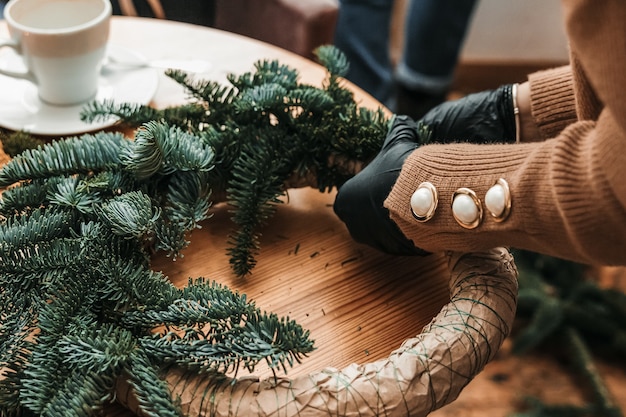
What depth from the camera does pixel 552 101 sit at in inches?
26.9

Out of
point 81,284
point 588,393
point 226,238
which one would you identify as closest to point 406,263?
point 226,238

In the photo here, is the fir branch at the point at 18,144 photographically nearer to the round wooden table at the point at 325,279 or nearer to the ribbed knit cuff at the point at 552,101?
the round wooden table at the point at 325,279

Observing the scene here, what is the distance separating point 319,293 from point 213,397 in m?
0.19

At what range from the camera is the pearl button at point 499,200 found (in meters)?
0.54

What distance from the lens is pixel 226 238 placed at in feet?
2.39

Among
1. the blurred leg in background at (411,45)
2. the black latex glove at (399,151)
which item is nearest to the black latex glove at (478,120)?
the black latex glove at (399,151)

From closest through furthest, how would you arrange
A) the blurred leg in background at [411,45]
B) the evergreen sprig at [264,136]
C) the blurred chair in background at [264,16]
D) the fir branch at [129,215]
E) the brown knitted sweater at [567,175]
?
the brown knitted sweater at [567,175]
the fir branch at [129,215]
the evergreen sprig at [264,136]
the blurred chair in background at [264,16]
the blurred leg in background at [411,45]

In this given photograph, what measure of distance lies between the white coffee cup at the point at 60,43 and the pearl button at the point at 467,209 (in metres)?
0.46

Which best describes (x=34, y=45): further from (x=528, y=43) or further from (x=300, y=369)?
(x=528, y=43)

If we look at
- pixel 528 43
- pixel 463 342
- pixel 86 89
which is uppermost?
pixel 463 342

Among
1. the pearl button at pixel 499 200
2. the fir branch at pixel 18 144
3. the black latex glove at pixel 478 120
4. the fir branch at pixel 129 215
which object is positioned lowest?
the fir branch at pixel 18 144

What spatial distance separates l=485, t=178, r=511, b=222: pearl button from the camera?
542 mm

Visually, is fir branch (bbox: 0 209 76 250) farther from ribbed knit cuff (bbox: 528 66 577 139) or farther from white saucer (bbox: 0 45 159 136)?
ribbed knit cuff (bbox: 528 66 577 139)

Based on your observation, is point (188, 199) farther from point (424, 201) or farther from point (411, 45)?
point (411, 45)
